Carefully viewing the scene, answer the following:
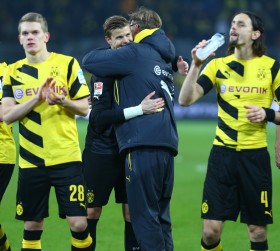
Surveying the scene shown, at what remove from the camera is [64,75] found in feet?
20.9

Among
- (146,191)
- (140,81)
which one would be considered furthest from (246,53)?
(146,191)

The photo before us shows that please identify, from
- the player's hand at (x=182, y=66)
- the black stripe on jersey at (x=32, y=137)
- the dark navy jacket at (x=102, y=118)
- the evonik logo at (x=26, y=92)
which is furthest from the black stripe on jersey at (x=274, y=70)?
the black stripe on jersey at (x=32, y=137)

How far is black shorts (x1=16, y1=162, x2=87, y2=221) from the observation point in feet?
20.7

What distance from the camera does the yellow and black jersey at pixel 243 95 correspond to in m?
6.58

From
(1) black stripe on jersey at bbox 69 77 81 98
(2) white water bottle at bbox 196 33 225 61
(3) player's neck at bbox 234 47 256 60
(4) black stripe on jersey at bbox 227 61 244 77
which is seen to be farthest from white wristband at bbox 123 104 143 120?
(3) player's neck at bbox 234 47 256 60

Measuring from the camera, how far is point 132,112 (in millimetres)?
5777

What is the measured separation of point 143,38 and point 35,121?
1146 millimetres

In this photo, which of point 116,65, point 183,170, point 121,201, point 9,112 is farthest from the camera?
point 183,170

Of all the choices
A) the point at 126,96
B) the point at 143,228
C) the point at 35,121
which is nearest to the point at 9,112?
the point at 35,121

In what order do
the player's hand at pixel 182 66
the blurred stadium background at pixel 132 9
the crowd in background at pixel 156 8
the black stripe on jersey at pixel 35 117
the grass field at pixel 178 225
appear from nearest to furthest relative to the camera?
the black stripe on jersey at pixel 35 117, the player's hand at pixel 182 66, the grass field at pixel 178 225, the blurred stadium background at pixel 132 9, the crowd in background at pixel 156 8

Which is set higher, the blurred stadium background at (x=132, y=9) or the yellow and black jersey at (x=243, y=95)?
the blurred stadium background at (x=132, y=9)

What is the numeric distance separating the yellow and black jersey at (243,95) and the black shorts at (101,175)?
949mm

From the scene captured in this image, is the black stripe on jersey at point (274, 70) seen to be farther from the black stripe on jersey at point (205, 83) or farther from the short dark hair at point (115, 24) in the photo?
the short dark hair at point (115, 24)

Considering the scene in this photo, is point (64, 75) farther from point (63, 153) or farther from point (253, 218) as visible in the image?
point (253, 218)
